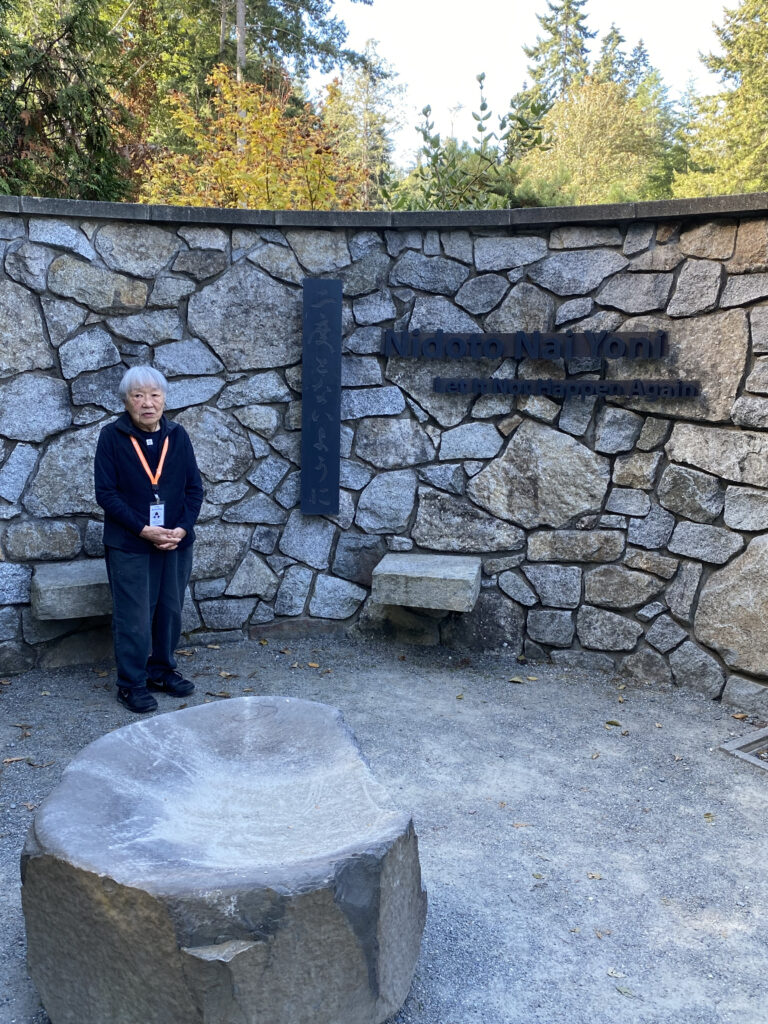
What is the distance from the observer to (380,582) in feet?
14.4

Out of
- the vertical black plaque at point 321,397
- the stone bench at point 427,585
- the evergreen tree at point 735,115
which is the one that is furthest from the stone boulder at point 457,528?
the evergreen tree at point 735,115

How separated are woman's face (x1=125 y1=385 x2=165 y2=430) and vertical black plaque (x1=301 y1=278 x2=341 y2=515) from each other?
965mm

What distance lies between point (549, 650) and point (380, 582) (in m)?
1.00

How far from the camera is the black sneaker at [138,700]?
394 cm

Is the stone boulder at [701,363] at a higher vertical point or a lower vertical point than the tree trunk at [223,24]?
lower

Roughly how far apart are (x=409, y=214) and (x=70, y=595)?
2.54m

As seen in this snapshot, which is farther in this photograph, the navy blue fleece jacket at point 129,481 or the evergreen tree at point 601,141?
the evergreen tree at point 601,141

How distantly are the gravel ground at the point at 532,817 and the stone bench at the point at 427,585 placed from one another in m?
0.41

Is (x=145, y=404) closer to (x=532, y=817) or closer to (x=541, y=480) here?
(x=541, y=480)

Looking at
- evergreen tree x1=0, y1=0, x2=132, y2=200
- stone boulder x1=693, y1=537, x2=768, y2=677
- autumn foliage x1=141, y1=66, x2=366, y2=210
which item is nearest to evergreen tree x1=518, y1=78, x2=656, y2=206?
autumn foliage x1=141, y1=66, x2=366, y2=210

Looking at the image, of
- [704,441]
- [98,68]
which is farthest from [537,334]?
[98,68]

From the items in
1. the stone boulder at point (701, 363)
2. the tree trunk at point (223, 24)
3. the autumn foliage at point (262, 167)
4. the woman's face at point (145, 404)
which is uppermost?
the tree trunk at point (223, 24)

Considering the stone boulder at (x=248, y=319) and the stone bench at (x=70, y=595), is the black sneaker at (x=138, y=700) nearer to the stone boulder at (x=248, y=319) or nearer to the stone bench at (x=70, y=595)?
the stone bench at (x=70, y=595)

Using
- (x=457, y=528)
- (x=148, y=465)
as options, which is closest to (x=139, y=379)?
(x=148, y=465)
